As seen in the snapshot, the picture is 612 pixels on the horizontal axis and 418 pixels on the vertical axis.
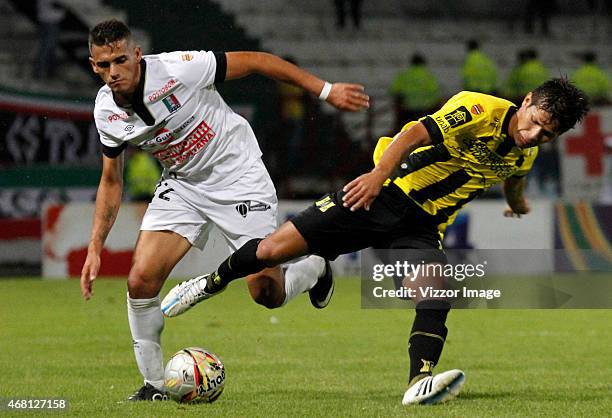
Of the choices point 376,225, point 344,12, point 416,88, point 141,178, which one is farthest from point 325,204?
point 344,12

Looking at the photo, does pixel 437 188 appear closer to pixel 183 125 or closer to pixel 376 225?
pixel 376 225

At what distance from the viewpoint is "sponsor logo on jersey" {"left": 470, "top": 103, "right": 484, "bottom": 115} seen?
5984 millimetres

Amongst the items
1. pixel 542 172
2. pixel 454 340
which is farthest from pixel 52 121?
pixel 454 340

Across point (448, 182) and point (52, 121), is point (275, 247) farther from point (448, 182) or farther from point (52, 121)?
point (52, 121)

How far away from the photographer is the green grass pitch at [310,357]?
19.7 feet

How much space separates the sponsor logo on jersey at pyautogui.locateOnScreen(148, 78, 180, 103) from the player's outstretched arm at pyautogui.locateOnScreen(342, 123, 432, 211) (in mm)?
1187

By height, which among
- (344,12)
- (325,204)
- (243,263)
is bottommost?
(243,263)

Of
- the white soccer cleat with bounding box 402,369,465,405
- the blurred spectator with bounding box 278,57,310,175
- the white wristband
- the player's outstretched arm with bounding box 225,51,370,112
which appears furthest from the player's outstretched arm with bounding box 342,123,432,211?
the blurred spectator with bounding box 278,57,310,175

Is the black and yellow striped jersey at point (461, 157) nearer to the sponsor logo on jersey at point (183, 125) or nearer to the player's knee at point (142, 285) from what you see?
the sponsor logo on jersey at point (183, 125)

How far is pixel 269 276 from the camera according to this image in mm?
6996

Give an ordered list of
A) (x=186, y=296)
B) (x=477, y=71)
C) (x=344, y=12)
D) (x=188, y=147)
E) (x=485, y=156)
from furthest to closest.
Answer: (x=344, y=12) → (x=477, y=71) → (x=186, y=296) → (x=188, y=147) → (x=485, y=156)

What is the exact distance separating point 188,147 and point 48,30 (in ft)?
43.3

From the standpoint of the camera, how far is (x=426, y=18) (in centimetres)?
2312

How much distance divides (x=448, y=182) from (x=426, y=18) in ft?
56.4
